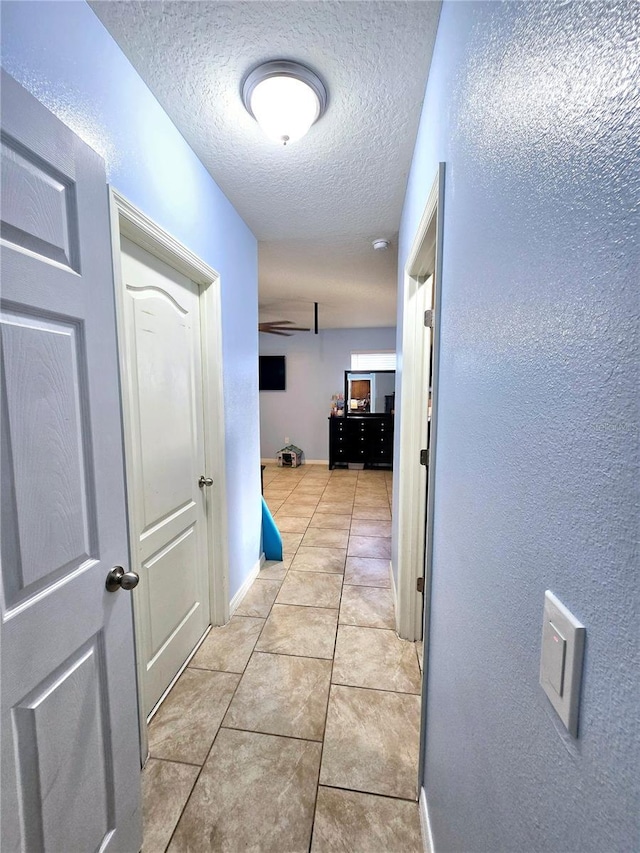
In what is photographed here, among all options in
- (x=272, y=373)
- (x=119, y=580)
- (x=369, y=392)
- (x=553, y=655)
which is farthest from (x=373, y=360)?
(x=553, y=655)

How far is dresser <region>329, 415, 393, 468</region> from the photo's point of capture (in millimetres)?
5984

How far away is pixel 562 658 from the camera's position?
396 millimetres

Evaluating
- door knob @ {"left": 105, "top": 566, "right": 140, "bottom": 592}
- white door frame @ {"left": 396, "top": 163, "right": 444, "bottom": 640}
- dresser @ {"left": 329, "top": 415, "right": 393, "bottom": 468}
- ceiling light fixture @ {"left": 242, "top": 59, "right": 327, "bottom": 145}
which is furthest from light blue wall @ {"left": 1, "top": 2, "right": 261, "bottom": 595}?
dresser @ {"left": 329, "top": 415, "right": 393, "bottom": 468}

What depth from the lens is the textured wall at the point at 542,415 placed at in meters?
0.32

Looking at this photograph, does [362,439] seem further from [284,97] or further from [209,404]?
[284,97]

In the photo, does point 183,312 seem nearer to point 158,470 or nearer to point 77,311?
point 158,470

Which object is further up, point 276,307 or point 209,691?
point 276,307

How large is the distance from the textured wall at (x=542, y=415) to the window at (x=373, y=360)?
5376 millimetres

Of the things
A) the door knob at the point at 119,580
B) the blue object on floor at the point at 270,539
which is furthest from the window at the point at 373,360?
the door knob at the point at 119,580

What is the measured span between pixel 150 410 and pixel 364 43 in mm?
1488

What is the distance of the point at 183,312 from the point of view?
1.70 m

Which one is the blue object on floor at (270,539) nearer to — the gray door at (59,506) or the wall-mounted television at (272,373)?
the gray door at (59,506)

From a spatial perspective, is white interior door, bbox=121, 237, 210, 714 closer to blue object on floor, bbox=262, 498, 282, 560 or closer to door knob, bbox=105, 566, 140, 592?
door knob, bbox=105, 566, 140, 592

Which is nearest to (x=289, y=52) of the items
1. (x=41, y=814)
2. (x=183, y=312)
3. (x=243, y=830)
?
(x=183, y=312)
